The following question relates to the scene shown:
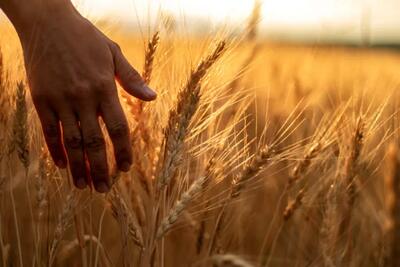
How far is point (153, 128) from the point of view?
1.48 meters

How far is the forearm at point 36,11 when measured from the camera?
1252 mm

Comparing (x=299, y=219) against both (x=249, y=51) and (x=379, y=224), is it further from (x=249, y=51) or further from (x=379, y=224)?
(x=249, y=51)

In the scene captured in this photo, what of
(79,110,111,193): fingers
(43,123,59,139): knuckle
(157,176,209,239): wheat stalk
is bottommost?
(157,176,209,239): wheat stalk

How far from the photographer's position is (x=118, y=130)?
1302mm

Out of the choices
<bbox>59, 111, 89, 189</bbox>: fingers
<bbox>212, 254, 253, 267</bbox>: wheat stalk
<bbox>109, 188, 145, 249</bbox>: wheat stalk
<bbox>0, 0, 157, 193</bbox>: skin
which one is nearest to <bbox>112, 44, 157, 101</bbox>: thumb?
<bbox>0, 0, 157, 193</bbox>: skin

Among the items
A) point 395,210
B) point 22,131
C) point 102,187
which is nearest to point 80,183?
point 102,187

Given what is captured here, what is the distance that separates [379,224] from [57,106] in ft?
2.75

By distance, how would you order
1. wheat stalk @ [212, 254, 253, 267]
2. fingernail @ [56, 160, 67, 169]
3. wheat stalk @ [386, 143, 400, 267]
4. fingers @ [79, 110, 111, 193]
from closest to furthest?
wheat stalk @ [386, 143, 400, 267]
fingers @ [79, 110, 111, 193]
fingernail @ [56, 160, 67, 169]
wheat stalk @ [212, 254, 253, 267]

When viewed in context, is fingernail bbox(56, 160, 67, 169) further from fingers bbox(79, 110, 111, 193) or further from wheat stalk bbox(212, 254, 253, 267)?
wheat stalk bbox(212, 254, 253, 267)

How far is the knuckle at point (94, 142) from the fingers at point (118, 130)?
23mm

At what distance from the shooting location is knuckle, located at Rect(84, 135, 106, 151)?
4.22 ft

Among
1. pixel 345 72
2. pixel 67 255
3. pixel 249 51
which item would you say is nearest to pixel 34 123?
pixel 67 255

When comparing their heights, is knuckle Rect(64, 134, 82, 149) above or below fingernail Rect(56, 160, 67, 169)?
above

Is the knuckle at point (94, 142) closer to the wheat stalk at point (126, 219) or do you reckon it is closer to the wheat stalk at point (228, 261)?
the wheat stalk at point (126, 219)
